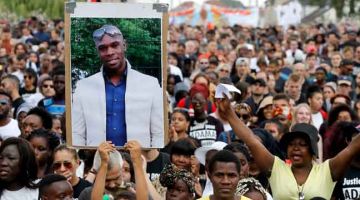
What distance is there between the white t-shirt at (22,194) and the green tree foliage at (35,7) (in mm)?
28862

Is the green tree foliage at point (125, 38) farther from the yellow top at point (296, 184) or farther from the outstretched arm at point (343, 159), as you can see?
the outstretched arm at point (343, 159)

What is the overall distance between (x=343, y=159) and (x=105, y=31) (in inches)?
81.1

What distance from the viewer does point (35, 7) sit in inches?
1580

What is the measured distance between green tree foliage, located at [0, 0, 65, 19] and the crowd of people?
15972 millimetres

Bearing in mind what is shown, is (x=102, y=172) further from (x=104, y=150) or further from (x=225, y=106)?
(x=225, y=106)

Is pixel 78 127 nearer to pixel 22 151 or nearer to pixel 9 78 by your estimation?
pixel 22 151

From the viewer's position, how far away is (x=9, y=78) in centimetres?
1698

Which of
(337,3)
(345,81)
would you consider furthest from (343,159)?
(337,3)

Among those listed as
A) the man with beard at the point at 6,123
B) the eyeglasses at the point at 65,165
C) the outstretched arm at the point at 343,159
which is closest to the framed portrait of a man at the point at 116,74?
the eyeglasses at the point at 65,165

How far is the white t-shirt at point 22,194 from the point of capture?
965 centimetres

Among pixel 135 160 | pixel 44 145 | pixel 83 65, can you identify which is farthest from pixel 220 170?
pixel 44 145

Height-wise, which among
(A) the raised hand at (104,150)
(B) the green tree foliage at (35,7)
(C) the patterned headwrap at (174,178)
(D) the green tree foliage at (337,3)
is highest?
(D) the green tree foliage at (337,3)

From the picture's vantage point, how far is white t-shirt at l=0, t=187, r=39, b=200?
965 cm

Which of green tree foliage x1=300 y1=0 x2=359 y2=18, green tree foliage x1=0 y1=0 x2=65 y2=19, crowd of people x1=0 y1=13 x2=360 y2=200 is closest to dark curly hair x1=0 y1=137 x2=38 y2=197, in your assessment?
crowd of people x1=0 y1=13 x2=360 y2=200
